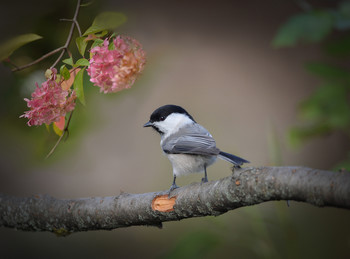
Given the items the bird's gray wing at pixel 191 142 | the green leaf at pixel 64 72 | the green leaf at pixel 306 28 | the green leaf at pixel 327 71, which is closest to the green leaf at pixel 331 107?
the green leaf at pixel 327 71

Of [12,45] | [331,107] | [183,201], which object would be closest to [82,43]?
[12,45]

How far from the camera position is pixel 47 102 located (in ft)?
2.88

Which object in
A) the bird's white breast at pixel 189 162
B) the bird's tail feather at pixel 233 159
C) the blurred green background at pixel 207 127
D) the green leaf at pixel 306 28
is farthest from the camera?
the blurred green background at pixel 207 127

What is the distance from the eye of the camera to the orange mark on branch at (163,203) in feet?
3.38

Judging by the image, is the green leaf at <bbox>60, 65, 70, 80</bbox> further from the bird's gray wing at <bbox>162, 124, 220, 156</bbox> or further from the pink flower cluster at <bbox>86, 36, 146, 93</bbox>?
the bird's gray wing at <bbox>162, 124, 220, 156</bbox>

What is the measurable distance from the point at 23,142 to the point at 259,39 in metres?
2.05

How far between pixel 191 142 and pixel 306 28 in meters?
0.46

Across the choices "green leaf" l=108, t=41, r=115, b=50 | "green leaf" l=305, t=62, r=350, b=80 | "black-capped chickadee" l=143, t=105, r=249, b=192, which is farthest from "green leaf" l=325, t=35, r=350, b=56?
"green leaf" l=108, t=41, r=115, b=50

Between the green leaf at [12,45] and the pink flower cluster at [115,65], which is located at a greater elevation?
the green leaf at [12,45]

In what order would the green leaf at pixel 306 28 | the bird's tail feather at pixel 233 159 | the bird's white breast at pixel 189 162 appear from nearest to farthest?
the bird's tail feather at pixel 233 159, the green leaf at pixel 306 28, the bird's white breast at pixel 189 162

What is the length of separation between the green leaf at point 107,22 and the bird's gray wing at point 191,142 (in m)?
0.45

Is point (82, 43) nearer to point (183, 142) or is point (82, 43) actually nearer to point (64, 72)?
point (64, 72)

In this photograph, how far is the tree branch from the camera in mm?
711

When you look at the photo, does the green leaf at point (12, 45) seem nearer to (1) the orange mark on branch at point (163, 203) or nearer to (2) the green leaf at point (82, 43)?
(2) the green leaf at point (82, 43)
